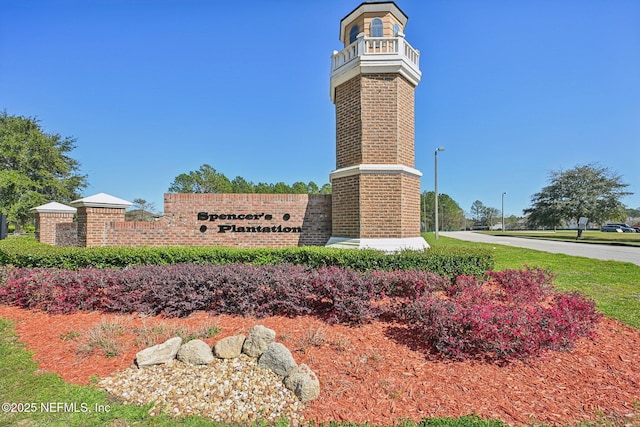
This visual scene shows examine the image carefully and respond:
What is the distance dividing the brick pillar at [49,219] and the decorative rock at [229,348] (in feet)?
40.7

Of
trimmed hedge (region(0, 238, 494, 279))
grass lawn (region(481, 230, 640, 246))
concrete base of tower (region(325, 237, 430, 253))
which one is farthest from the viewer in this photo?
grass lawn (region(481, 230, 640, 246))

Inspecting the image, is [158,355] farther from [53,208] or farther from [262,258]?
[53,208]

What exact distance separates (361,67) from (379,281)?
678cm

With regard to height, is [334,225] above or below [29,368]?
above

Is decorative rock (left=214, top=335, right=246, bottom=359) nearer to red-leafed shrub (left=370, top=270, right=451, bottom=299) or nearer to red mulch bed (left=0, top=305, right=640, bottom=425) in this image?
red mulch bed (left=0, top=305, right=640, bottom=425)

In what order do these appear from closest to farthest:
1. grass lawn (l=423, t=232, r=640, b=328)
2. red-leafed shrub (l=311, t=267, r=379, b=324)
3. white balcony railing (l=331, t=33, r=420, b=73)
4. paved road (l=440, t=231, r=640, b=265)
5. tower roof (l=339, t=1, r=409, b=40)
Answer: red-leafed shrub (l=311, t=267, r=379, b=324), grass lawn (l=423, t=232, r=640, b=328), white balcony railing (l=331, t=33, r=420, b=73), tower roof (l=339, t=1, r=409, b=40), paved road (l=440, t=231, r=640, b=265)

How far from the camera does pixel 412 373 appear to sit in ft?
10.9

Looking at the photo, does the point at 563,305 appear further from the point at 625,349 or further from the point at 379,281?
the point at 379,281

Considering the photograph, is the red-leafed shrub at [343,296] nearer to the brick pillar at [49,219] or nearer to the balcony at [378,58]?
the balcony at [378,58]

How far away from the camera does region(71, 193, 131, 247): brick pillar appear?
9.54 m

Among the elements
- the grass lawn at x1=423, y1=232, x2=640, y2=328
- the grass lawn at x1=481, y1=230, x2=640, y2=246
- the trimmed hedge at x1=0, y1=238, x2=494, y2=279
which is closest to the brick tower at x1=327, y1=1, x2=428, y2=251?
the trimmed hedge at x1=0, y1=238, x2=494, y2=279

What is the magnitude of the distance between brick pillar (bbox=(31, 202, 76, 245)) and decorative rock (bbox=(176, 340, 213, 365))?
12.2m

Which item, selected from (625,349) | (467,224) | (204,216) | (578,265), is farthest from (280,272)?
(467,224)

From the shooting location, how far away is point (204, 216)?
1012cm
